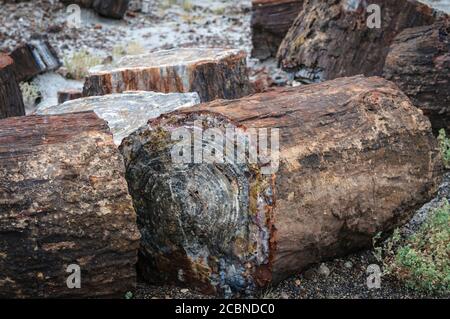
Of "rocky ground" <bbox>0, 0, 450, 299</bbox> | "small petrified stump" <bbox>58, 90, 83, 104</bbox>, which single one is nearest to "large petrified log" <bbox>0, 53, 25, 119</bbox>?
"small petrified stump" <bbox>58, 90, 83, 104</bbox>

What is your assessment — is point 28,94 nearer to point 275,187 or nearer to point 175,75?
point 175,75

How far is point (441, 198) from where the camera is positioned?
4449 mm

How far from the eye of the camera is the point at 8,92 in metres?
5.42

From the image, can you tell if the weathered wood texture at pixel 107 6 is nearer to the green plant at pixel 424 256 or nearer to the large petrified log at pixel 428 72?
the large petrified log at pixel 428 72

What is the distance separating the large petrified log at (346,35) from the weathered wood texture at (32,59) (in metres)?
2.32

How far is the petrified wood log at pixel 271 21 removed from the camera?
7531 mm

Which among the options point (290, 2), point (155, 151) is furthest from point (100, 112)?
point (290, 2)

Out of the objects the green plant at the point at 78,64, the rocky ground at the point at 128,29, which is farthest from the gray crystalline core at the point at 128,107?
the rocky ground at the point at 128,29

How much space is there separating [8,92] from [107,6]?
4.03 m

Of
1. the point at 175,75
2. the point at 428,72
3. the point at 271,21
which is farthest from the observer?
the point at 271,21
